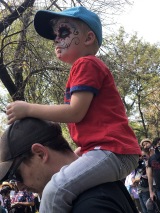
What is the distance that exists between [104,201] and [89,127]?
0.48 meters

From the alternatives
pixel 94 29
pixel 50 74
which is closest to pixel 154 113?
pixel 50 74

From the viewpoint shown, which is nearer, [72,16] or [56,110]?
[56,110]

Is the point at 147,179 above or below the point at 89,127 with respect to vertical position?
below

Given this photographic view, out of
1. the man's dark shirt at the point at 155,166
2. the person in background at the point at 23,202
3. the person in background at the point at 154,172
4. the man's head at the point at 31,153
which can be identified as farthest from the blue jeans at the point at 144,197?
the man's head at the point at 31,153

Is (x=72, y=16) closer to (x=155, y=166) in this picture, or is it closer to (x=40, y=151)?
(x=40, y=151)

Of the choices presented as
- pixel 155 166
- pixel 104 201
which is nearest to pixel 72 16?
pixel 104 201

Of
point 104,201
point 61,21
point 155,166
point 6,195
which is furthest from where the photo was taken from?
point 6,195

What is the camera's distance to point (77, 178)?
1.91 meters

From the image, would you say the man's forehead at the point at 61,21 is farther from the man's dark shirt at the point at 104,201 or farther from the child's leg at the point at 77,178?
the man's dark shirt at the point at 104,201

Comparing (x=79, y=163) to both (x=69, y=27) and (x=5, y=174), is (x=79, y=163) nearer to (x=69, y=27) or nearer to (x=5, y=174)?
(x=5, y=174)

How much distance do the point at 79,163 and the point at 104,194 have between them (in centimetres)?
22

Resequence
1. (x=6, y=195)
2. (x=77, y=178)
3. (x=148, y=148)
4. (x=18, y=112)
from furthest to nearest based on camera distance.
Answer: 1. (x=6, y=195)
2. (x=148, y=148)
3. (x=18, y=112)
4. (x=77, y=178)

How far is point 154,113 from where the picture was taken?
1288 inches

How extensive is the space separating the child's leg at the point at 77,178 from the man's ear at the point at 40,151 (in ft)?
0.34
